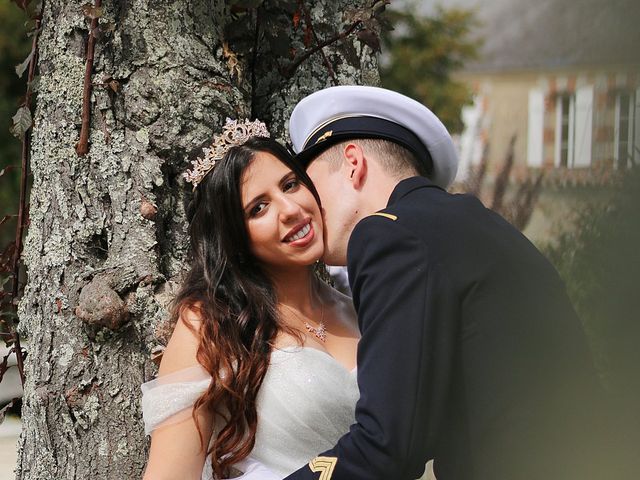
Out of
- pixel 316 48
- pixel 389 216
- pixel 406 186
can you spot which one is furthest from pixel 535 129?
pixel 316 48

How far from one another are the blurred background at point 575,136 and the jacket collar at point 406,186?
1343mm

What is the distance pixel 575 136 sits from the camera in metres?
0.35

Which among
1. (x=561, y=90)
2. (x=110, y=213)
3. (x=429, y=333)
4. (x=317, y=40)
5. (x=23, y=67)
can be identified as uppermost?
(x=317, y=40)

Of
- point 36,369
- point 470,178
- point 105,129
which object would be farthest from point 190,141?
point 470,178

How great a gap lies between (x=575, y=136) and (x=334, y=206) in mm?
1655

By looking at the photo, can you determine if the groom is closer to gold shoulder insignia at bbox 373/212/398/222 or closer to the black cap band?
gold shoulder insignia at bbox 373/212/398/222

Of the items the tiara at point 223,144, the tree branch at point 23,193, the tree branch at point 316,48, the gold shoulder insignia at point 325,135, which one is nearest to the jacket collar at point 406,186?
the gold shoulder insignia at point 325,135

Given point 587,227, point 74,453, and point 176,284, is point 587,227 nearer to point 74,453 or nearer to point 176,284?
point 176,284

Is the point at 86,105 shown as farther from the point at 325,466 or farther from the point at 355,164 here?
the point at 325,466

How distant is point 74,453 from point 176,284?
0.54m

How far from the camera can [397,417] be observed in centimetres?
143

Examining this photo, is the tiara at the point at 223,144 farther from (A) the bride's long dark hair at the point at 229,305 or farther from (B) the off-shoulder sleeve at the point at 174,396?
(B) the off-shoulder sleeve at the point at 174,396

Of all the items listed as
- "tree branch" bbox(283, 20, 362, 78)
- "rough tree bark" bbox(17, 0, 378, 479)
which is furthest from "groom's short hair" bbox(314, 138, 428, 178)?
"tree branch" bbox(283, 20, 362, 78)

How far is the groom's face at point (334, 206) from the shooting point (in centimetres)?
196
